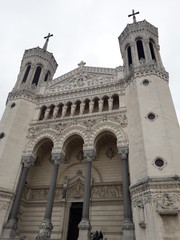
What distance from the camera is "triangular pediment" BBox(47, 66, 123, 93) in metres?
18.8

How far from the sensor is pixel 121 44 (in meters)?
20.8

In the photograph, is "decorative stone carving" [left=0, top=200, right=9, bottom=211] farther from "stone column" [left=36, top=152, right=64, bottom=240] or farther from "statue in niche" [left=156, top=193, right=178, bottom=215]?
"statue in niche" [left=156, top=193, right=178, bottom=215]

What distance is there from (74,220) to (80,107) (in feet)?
28.0

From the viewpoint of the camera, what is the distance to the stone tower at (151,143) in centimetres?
1002

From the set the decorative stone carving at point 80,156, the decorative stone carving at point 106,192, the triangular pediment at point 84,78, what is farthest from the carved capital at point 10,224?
the triangular pediment at point 84,78

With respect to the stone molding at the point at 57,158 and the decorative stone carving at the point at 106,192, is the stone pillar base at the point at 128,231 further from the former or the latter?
the stone molding at the point at 57,158

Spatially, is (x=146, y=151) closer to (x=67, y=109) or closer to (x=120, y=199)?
(x=120, y=199)

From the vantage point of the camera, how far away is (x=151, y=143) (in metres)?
12.5

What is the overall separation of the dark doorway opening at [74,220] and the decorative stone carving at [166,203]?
677 cm

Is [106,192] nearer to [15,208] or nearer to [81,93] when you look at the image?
[15,208]

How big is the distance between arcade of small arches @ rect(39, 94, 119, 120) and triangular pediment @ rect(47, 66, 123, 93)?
5.42 feet

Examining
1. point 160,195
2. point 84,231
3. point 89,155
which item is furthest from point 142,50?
point 84,231

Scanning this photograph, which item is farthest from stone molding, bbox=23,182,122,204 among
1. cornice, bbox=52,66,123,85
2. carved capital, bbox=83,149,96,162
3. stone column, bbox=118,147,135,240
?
cornice, bbox=52,66,123,85

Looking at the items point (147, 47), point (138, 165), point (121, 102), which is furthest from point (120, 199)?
point (147, 47)
